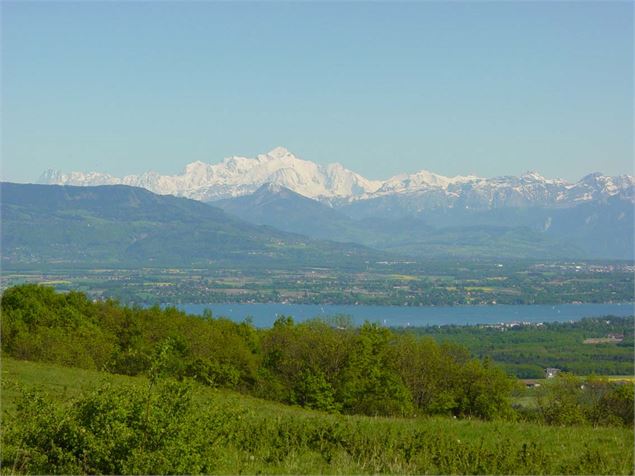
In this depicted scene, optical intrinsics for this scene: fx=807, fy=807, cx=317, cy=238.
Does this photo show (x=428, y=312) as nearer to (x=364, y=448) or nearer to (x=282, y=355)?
(x=282, y=355)

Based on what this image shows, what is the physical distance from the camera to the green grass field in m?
10.5

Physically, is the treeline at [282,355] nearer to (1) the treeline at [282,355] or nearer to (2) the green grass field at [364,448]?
(1) the treeline at [282,355]

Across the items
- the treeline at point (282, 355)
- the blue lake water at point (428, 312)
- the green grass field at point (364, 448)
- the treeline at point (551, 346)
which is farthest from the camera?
the blue lake water at point (428, 312)

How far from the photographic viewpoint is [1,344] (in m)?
32.2

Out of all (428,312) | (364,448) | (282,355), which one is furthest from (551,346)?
(364,448)

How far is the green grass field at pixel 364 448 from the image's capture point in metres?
10.5

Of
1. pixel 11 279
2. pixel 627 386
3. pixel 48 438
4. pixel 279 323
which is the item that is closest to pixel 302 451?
pixel 48 438

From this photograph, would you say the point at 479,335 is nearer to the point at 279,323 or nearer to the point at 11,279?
the point at 279,323

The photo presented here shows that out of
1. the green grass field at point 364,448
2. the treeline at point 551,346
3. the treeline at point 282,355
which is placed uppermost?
the green grass field at point 364,448

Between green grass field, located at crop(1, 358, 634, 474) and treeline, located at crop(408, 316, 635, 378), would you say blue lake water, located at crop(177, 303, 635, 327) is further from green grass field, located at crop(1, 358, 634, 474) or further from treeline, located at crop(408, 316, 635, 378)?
green grass field, located at crop(1, 358, 634, 474)

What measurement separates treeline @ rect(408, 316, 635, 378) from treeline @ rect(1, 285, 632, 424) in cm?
3991

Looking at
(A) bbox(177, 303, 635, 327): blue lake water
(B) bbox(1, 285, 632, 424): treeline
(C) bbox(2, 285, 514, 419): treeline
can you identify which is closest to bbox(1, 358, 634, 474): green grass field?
(B) bbox(1, 285, 632, 424): treeline

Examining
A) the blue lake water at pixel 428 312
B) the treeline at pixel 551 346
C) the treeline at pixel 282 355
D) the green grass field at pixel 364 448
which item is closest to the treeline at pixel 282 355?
the treeline at pixel 282 355

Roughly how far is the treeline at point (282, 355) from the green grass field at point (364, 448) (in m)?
19.8
